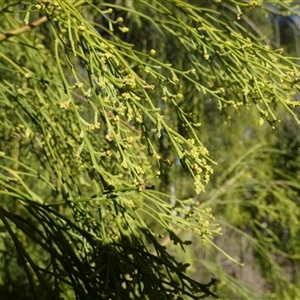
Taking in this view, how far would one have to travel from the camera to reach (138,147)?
192 centimetres

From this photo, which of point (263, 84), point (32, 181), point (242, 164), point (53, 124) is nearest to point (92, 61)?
point (263, 84)

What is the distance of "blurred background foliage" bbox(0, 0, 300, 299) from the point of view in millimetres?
1234

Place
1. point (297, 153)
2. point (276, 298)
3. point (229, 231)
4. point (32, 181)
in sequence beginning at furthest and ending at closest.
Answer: point (229, 231)
point (297, 153)
point (276, 298)
point (32, 181)

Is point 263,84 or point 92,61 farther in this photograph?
point 263,84

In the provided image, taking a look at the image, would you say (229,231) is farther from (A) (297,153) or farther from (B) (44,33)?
(B) (44,33)

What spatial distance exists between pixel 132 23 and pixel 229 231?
1.54 metres

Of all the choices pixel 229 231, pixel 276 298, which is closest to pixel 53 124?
pixel 276 298

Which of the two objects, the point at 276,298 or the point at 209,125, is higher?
the point at 209,125

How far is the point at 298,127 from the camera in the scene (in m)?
3.36

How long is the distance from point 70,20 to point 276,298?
2272mm

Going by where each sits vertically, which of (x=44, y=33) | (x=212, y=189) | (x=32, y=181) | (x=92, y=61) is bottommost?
(x=212, y=189)

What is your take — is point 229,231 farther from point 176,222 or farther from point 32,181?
point 176,222

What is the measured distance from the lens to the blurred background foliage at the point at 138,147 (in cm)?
123

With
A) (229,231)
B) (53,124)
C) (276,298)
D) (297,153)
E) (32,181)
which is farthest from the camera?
(229,231)
